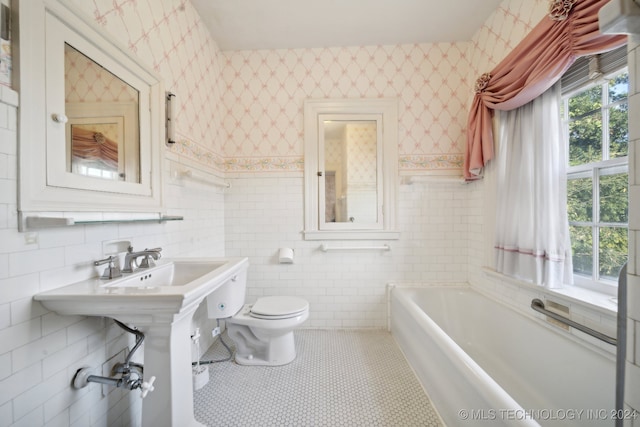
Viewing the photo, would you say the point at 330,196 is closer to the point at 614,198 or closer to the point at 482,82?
the point at 482,82

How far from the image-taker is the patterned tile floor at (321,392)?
1.35m

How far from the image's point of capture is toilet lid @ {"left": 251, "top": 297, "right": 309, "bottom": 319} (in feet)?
5.71

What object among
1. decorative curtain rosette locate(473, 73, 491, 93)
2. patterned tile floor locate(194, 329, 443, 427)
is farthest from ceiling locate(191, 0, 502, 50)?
patterned tile floor locate(194, 329, 443, 427)

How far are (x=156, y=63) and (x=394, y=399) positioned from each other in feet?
8.19

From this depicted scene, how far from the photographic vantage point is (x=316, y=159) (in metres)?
2.30

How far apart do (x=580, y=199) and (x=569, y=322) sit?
0.73m

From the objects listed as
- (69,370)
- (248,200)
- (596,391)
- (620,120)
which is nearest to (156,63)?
(248,200)

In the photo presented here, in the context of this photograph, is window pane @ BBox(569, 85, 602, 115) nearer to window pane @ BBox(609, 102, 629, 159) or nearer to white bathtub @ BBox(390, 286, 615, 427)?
window pane @ BBox(609, 102, 629, 159)

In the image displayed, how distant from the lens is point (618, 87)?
1.28m

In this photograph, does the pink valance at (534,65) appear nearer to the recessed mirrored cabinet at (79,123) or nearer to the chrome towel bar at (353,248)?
the chrome towel bar at (353,248)

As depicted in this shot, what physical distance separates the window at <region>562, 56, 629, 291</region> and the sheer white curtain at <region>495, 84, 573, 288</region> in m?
0.11

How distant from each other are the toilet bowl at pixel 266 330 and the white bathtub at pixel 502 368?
86 centimetres

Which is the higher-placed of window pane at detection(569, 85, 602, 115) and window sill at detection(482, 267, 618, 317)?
window pane at detection(569, 85, 602, 115)

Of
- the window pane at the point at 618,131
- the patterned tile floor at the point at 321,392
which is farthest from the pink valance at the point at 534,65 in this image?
the patterned tile floor at the point at 321,392
